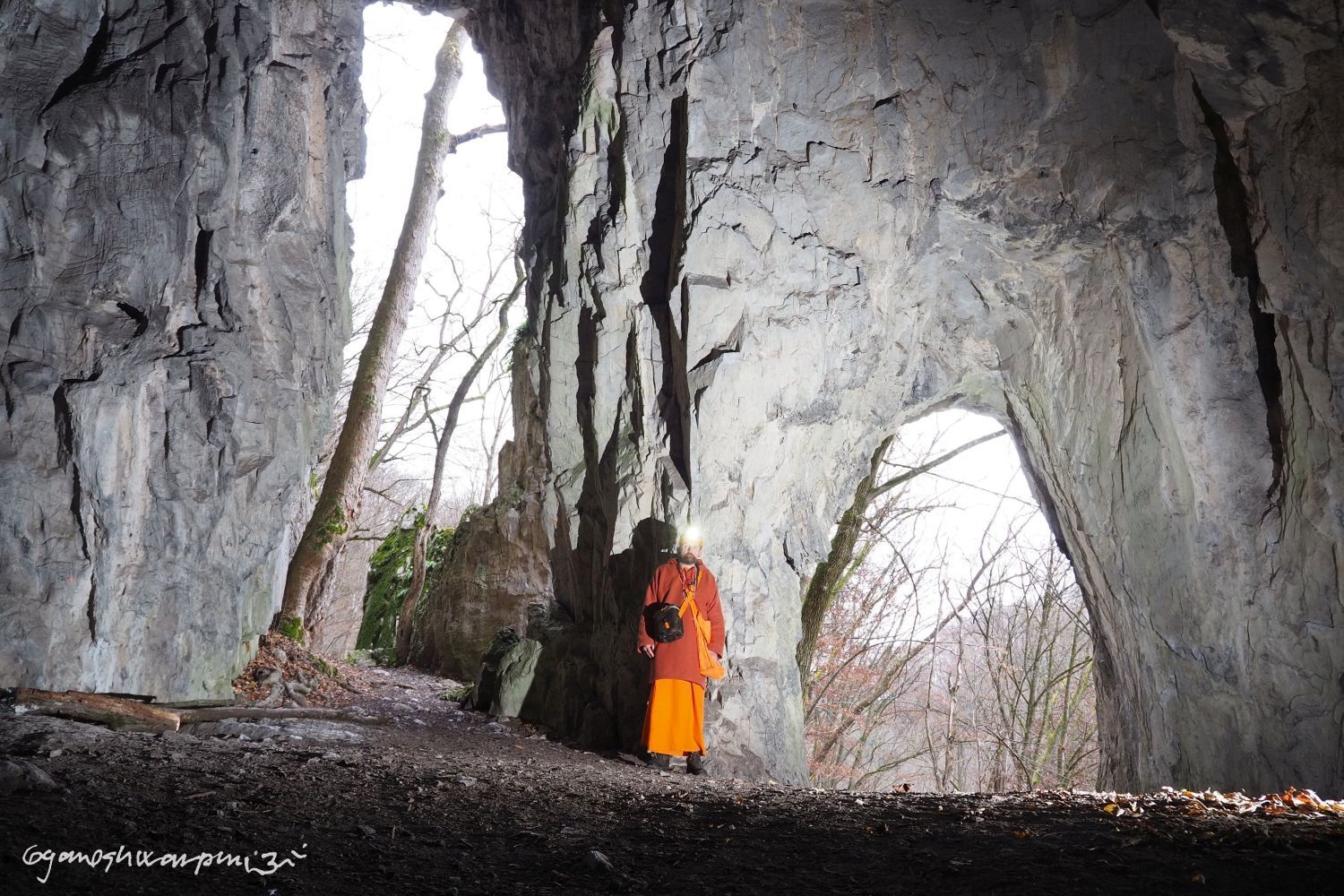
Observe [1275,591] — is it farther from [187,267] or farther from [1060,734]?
[187,267]

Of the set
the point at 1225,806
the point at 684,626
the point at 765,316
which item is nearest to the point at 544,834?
the point at 1225,806

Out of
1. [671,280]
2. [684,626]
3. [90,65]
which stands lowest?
[684,626]

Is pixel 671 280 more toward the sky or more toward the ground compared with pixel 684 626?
more toward the sky

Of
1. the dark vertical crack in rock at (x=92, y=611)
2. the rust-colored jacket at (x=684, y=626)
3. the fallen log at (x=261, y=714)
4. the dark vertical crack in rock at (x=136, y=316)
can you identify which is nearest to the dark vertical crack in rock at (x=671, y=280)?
the rust-colored jacket at (x=684, y=626)

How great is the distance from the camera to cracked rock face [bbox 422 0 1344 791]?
7.02 meters

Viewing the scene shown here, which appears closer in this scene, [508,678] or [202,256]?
[202,256]

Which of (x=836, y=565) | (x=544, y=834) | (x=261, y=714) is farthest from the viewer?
(x=836, y=565)

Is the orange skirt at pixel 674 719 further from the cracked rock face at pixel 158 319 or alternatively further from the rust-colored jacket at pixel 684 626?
the cracked rock face at pixel 158 319

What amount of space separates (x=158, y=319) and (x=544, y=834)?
229 inches

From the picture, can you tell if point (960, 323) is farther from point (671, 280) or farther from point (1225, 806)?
point (1225, 806)

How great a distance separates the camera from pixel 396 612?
15977 millimetres

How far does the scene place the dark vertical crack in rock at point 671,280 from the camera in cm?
789

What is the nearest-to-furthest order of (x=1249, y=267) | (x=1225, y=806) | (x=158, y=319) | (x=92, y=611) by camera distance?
(x=1225, y=806)
(x=92, y=611)
(x=158, y=319)
(x=1249, y=267)

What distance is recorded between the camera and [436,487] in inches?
573
